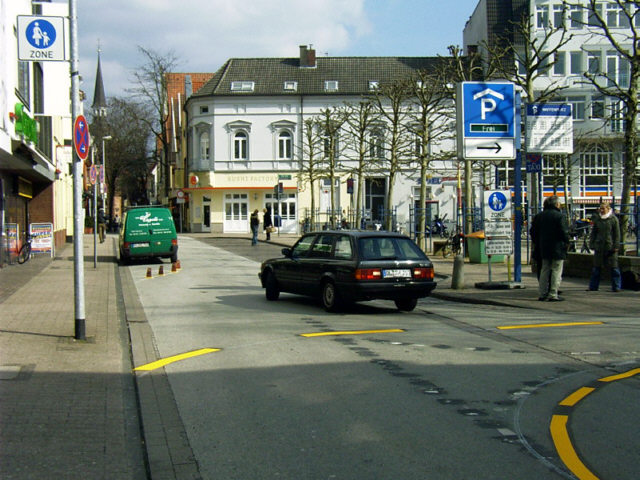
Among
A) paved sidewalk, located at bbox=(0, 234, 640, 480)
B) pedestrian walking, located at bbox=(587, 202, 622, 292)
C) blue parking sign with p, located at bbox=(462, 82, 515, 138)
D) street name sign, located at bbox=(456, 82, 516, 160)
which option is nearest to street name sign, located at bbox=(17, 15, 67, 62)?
paved sidewalk, located at bbox=(0, 234, 640, 480)

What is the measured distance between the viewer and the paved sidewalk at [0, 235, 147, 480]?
16.7 ft

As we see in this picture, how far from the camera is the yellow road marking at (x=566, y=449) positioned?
15.6 ft

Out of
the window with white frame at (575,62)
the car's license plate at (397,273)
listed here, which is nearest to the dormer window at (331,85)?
the window with white frame at (575,62)

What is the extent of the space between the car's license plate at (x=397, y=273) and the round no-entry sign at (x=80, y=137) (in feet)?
16.8

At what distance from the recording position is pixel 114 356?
9125mm

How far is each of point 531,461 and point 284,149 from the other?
5507 cm

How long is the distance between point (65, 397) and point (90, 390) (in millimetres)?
375

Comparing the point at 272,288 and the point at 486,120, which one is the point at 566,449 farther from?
the point at 486,120

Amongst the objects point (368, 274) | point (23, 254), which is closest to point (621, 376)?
point (368, 274)

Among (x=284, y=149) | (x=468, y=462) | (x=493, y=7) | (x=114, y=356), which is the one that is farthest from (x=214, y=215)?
(x=468, y=462)

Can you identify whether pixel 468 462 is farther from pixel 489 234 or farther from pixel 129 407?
pixel 489 234

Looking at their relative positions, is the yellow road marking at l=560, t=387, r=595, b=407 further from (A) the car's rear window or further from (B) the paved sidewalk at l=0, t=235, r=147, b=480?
(A) the car's rear window

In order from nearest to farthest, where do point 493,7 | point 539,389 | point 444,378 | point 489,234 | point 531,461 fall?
1. point 531,461
2. point 539,389
3. point 444,378
4. point 489,234
5. point 493,7

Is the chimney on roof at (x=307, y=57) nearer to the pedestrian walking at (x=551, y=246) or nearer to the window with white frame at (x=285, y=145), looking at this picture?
the window with white frame at (x=285, y=145)
